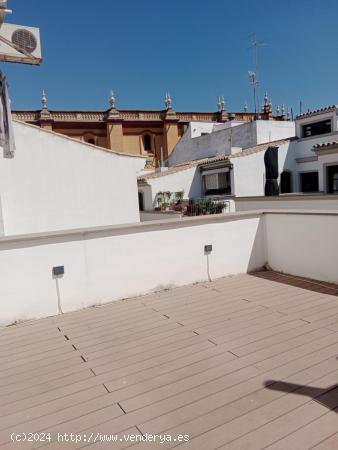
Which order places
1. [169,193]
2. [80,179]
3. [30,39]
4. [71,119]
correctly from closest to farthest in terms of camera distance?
[30,39]
[80,179]
[169,193]
[71,119]

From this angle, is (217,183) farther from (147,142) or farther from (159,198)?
(147,142)

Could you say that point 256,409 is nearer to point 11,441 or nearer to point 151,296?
point 11,441

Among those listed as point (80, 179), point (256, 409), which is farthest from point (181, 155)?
point (256, 409)

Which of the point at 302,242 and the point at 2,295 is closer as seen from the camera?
the point at 2,295

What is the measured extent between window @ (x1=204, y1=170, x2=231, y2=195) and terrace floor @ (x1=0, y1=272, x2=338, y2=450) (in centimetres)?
1586

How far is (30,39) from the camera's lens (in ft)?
19.3

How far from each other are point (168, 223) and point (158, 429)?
378 centimetres

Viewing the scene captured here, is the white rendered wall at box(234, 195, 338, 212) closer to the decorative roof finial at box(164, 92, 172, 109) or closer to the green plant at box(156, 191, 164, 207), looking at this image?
the green plant at box(156, 191, 164, 207)

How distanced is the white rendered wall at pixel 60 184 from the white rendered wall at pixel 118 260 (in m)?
3.82

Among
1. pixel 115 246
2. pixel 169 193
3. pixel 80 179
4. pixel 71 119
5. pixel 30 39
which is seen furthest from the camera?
pixel 71 119

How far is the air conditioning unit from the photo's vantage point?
5630 mm

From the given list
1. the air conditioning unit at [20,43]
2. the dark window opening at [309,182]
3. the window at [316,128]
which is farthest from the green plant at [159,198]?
the air conditioning unit at [20,43]

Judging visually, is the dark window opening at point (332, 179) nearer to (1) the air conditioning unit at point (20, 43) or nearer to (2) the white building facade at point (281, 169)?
(2) the white building facade at point (281, 169)

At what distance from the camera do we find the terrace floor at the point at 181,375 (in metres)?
2.50
